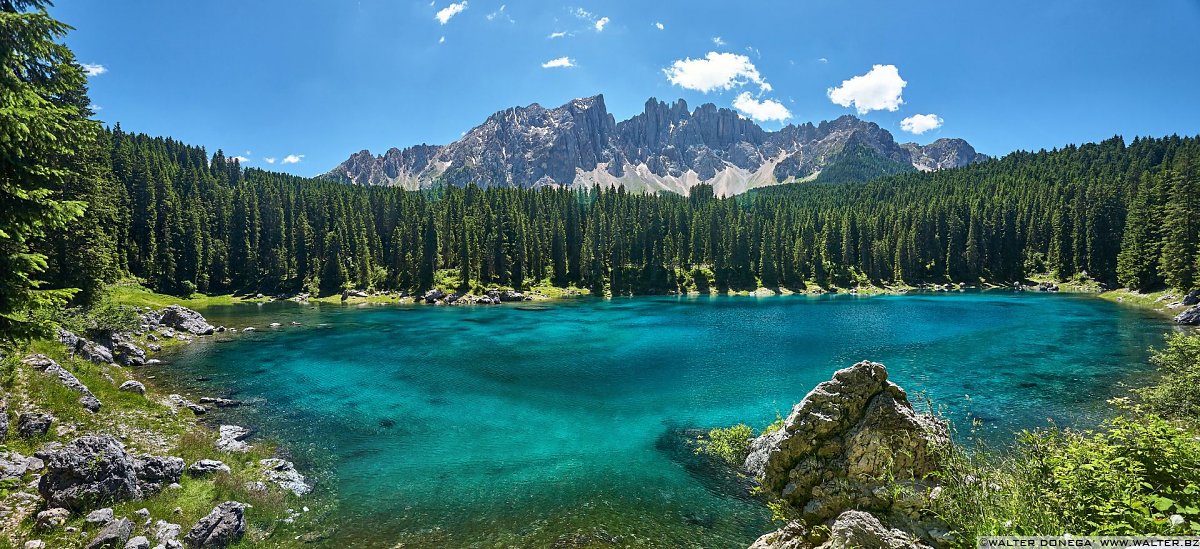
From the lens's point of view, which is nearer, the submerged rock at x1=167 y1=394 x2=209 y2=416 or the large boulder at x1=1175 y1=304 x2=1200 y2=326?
the submerged rock at x1=167 y1=394 x2=209 y2=416

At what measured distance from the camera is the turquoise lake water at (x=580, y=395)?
19.1 metres

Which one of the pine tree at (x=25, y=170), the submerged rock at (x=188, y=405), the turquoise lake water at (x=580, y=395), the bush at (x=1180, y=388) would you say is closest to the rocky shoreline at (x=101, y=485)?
the turquoise lake water at (x=580, y=395)

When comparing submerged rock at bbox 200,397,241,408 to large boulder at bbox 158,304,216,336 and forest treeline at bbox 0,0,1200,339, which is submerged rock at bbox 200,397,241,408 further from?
forest treeline at bbox 0,0,1200,339

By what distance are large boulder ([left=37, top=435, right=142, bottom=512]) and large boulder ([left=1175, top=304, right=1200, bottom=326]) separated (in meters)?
95.9

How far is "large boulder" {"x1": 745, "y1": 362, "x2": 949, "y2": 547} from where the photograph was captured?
14961 millimetres

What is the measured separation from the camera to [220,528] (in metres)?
15.4

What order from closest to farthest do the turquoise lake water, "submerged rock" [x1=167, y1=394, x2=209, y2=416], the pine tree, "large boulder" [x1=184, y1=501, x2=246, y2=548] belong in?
1. the pine tree
2. "large boulder" [x1=184, y1=501, x2=246, y2=548]
3. the turquoise lake water
4. "submerged rock" [x1=167, y1=394, x2=209, y2=416]

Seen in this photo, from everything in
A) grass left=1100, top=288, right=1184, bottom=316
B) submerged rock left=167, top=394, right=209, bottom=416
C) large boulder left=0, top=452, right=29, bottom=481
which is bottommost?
submerged rock left=167, top=394, right=209, bottom=416

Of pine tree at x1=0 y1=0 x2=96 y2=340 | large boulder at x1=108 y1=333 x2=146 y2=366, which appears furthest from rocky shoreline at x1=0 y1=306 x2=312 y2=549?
large boulder at x1=108 y1=333 x2=146 y2=366

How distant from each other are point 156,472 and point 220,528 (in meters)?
4.89

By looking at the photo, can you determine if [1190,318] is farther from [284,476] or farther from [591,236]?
[591,236]

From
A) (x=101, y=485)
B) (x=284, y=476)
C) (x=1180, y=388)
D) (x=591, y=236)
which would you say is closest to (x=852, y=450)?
(x=1180, y=388)

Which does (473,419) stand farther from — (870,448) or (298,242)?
(298,242)

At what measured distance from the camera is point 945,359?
4653 centimetres
